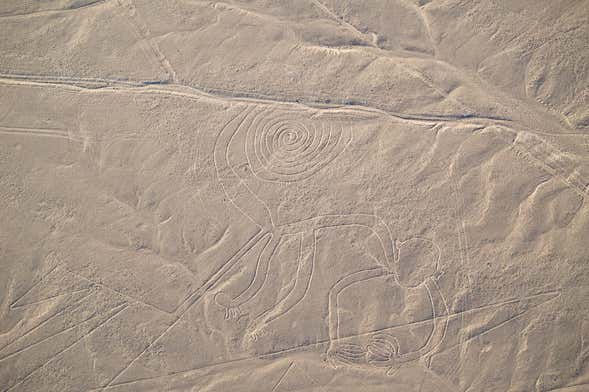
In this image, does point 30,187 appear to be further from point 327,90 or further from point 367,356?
point 367,356

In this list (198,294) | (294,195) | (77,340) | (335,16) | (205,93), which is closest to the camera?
(77,340)

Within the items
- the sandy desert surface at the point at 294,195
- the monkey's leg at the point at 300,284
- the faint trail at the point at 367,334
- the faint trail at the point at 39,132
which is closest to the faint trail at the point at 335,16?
the sandy desert surface at the point at 294,195

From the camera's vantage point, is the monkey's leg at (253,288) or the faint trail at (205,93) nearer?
the monkey's leg at (253,288)

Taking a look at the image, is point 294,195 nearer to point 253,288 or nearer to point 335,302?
point 253,288

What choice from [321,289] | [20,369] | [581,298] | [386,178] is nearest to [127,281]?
[20,369]

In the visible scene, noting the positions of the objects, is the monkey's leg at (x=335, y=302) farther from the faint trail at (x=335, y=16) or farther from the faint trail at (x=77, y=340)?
the faint trail at (x=335, y=16)

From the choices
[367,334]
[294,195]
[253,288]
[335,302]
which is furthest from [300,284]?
[294,195]

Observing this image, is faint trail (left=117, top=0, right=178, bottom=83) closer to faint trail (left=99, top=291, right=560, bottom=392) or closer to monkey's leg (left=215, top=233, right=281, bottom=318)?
monkey's leg (left=215, top=233, right=281, bottom=318)
